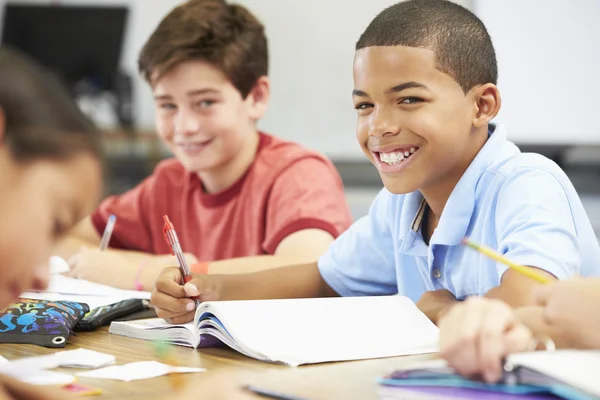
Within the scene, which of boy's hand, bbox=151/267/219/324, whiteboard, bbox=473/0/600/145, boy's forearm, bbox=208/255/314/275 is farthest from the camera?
whiteboard, bbox=473/0/600/145

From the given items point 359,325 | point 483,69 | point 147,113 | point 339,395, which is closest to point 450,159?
point 483,69

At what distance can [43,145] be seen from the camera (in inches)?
25.6

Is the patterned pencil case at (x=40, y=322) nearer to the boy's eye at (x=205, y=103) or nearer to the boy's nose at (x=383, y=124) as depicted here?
the boy's nose at (x=383, y=124)

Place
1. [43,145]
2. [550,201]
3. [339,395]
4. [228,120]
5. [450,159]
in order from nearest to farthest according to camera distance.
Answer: [43,145], [339,395], [550,201], [450,159], [228,120]

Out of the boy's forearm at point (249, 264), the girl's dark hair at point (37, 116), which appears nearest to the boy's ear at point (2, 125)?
the girl's dark hair at point (37, 116)

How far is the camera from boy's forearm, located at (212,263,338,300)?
1325mm

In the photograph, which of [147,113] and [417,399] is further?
[147,113]

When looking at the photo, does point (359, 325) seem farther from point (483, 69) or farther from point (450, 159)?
point (483, 69)

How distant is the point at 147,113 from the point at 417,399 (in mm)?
4830

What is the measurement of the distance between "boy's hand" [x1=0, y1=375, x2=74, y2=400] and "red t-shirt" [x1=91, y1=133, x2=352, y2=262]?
40.5 inches

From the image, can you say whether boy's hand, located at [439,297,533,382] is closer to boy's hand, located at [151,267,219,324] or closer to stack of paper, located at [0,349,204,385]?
stack of paper, located at [0,349,204,385]

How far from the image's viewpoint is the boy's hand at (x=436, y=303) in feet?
3.67

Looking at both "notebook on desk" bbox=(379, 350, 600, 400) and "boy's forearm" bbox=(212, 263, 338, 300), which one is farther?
"boy's forearm" bbox=(212, 263, 338, 300)

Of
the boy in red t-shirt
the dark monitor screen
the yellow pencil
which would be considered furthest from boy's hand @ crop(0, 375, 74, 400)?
the dark monitor screen
